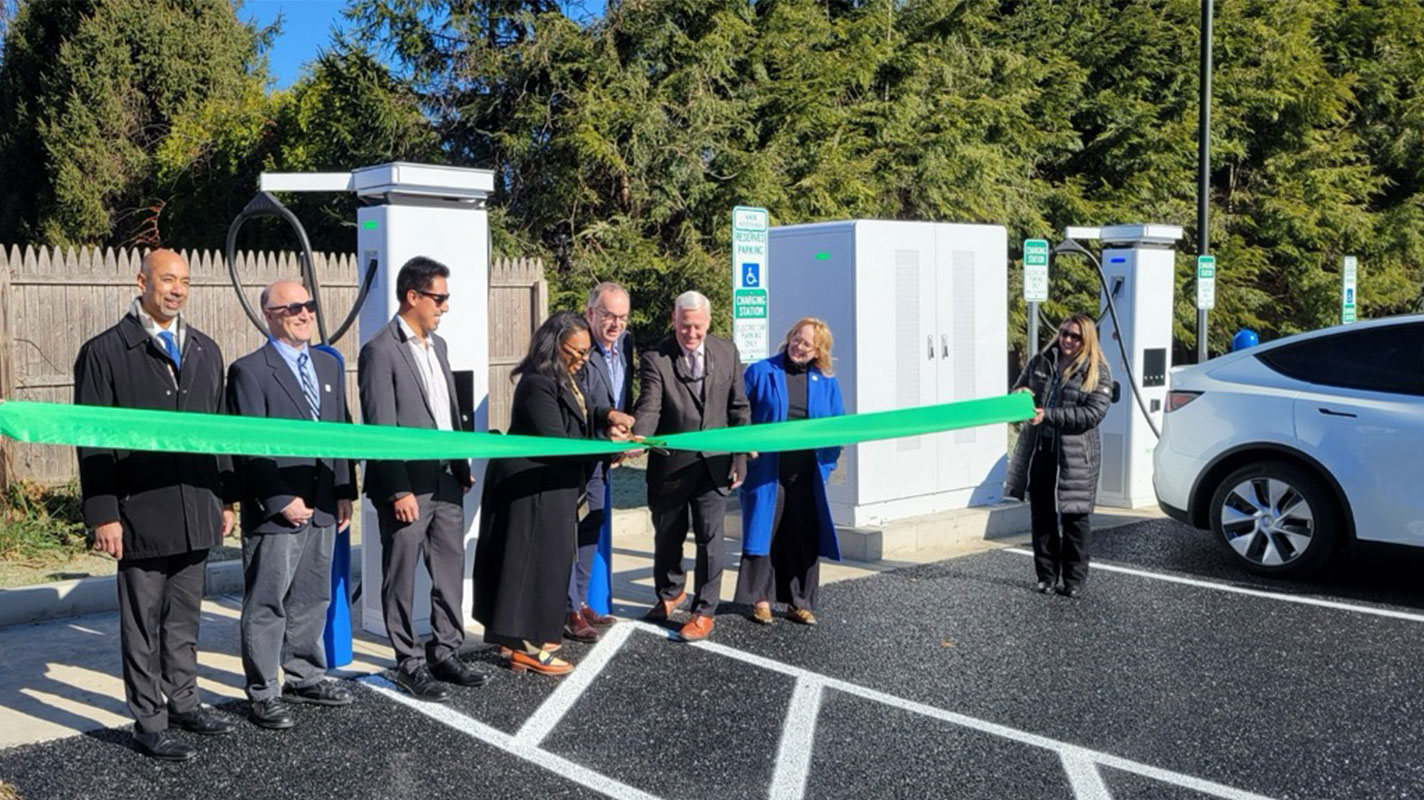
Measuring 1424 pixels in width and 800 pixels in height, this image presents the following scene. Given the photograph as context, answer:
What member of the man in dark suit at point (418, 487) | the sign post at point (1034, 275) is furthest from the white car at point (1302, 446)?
the man in dark suit at point (418, 487)

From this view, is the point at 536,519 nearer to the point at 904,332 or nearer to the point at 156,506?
the point at 156,506

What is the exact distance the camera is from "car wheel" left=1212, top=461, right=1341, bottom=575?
8.08 metres

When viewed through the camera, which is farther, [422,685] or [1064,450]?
[1064,450]

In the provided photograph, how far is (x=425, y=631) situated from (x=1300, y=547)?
212 inches

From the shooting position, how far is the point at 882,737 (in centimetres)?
538

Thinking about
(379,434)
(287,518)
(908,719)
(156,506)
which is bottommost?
Result: (908,719)

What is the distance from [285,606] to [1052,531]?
15.0ft

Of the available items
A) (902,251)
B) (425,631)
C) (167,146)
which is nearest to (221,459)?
(425,631)

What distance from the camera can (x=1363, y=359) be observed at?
809 centimetres

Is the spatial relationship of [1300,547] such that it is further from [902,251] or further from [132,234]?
[132,234]

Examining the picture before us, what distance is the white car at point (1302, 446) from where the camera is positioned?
775cm

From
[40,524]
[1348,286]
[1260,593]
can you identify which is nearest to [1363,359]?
[1260,593]

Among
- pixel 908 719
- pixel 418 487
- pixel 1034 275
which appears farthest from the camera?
pixel 1034 275

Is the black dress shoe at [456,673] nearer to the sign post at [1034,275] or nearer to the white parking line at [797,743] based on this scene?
the white parking line at [797,743]
